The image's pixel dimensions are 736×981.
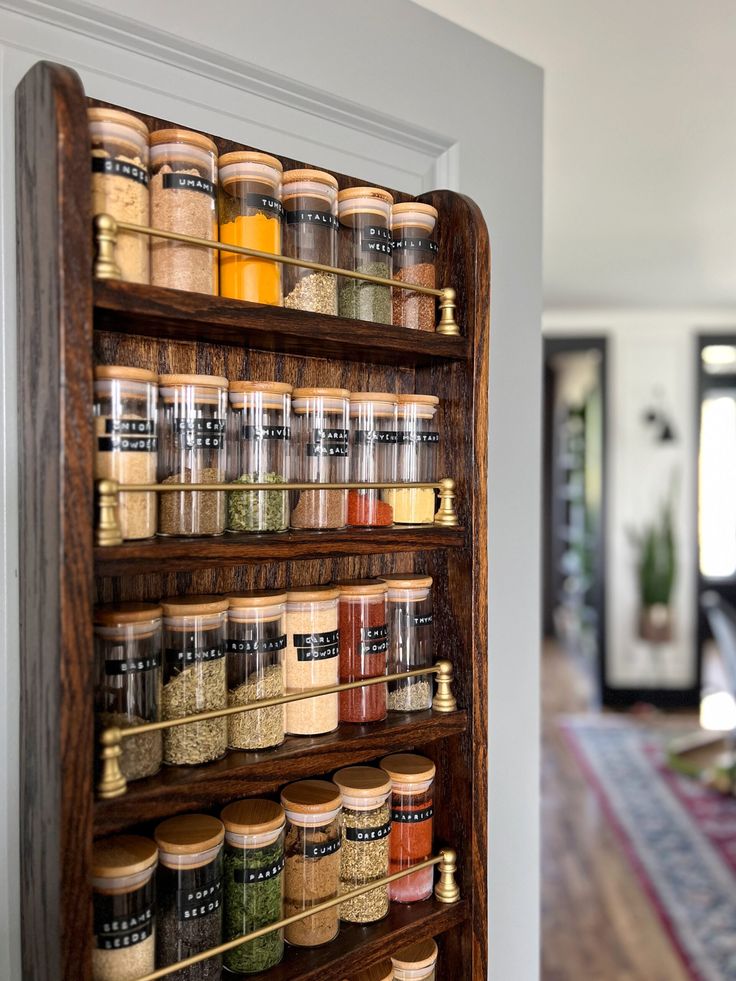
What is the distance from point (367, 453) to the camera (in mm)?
1113

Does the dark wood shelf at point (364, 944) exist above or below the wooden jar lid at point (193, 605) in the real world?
below

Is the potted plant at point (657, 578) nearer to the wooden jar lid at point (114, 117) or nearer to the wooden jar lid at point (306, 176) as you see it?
the wooden jar lid at point (306, 176)

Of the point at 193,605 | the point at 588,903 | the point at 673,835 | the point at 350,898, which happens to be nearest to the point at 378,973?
the point at 350,898

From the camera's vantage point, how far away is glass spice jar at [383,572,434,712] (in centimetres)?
116

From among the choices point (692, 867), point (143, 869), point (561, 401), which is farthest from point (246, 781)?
point (561, 401)

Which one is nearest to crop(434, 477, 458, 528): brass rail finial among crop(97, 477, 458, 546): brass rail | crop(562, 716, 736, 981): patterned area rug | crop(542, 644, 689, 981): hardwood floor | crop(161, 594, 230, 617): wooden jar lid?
crop(97, 477, 458, 546): brass rail

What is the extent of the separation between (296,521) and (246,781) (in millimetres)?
313

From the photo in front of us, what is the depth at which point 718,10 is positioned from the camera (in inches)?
58.9

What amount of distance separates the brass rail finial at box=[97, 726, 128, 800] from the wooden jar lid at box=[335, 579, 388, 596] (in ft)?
1.19

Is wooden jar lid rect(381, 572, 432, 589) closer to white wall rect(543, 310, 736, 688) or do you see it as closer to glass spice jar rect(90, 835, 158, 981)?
glass spice jar rect(90, 835, 158, 981)

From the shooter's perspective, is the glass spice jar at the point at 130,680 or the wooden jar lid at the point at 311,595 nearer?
the glass spice jar at the point at 130,680

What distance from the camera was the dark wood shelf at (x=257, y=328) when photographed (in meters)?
0.85

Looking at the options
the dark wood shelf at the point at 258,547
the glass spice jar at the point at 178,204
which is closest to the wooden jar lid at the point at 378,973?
the dark wood shelf at the point at 258,547

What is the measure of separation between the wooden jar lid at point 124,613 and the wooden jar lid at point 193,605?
0.01 meters
